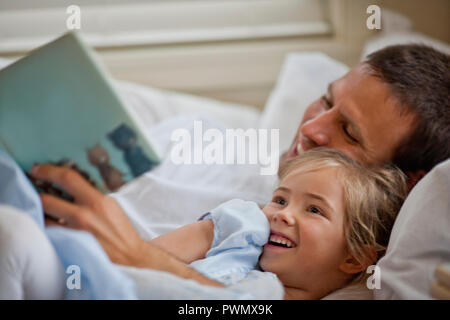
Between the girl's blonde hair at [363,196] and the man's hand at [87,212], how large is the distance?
0.28 metres

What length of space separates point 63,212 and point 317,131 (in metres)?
0.44

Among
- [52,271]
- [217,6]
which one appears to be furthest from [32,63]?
[217,6]

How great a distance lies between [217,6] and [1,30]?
0.56 m

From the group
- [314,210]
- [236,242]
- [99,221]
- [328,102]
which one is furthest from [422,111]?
[99,221]

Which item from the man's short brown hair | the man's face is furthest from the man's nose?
the man's short brown hair

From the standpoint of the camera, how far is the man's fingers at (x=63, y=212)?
0.66 meters

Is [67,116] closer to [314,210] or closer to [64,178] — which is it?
[64,178]

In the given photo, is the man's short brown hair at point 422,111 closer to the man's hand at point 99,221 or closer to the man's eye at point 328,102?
the man's eye at point 328,102

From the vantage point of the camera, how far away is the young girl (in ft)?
2.50

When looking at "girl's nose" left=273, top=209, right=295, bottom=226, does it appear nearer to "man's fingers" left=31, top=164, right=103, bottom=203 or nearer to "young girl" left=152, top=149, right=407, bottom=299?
"young girl" left=152, top=149, right=407, bottom=299

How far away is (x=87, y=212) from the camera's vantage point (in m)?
0.67

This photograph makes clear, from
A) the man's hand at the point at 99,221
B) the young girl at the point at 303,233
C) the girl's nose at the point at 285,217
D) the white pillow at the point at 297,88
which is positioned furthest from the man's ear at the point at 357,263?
the white pillow at the point at 297,88

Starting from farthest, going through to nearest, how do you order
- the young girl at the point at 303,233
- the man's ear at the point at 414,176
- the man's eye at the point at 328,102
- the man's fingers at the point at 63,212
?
1. the man's eye at the point at 328,102
2. the man's ear at the point at 414,176
3. the young girl at the point at 303,233
4. the man's fingers at the point at 63,212

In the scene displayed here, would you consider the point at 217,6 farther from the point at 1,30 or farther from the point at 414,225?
the point at 414,225
